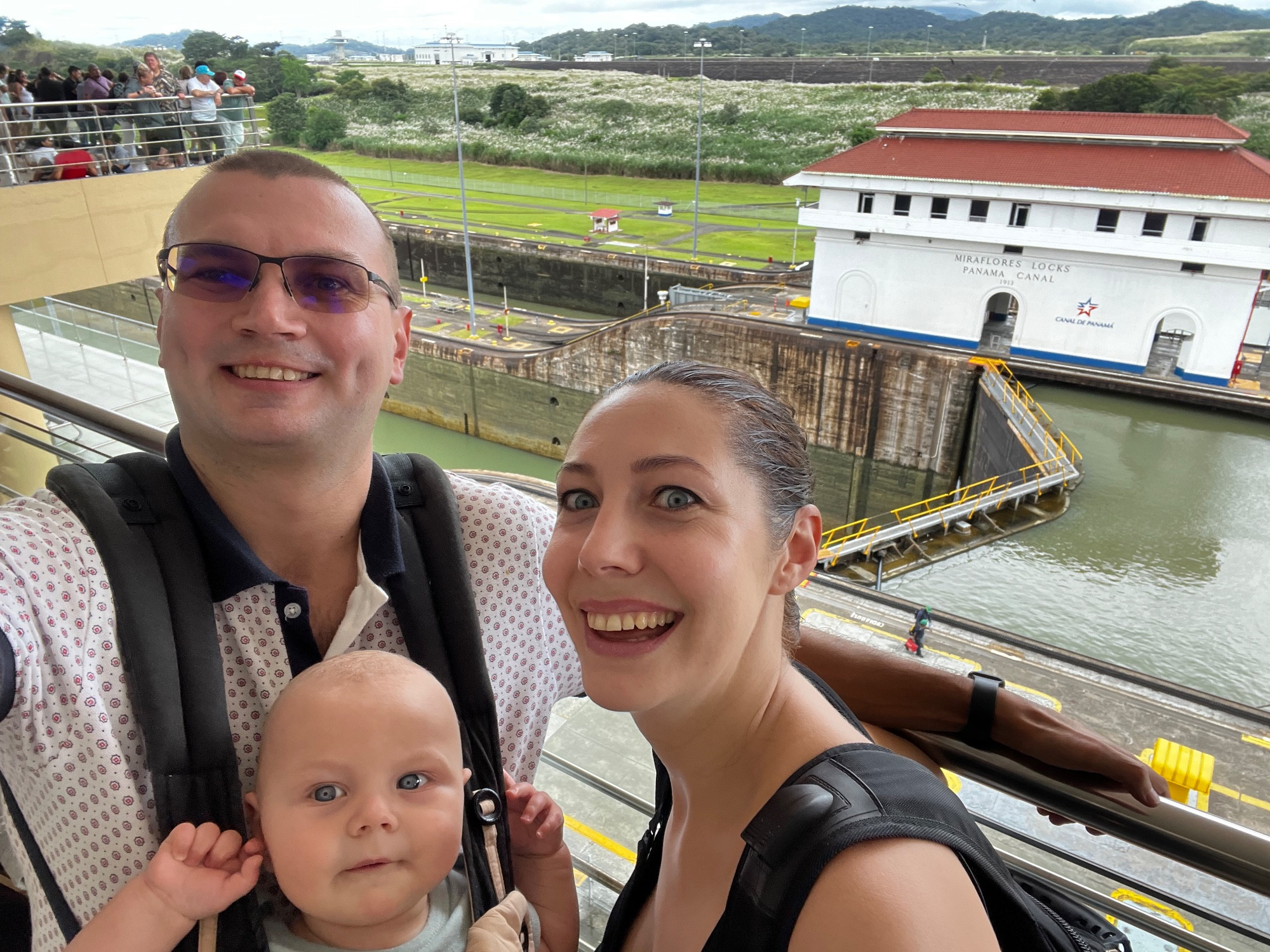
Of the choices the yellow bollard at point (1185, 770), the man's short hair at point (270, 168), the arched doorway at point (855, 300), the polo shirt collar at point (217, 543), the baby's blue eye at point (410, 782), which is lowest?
the yellow bollard at point (1185, 770)

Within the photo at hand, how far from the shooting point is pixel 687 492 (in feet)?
2.77

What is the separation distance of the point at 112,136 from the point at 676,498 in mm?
5833

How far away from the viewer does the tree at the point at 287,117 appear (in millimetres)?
16156

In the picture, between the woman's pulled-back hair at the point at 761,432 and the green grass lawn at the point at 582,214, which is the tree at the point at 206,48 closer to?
the woman's pulled-back hair at the point at 761,432

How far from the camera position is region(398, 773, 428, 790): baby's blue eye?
920 mm

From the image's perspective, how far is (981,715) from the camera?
1.07 metres

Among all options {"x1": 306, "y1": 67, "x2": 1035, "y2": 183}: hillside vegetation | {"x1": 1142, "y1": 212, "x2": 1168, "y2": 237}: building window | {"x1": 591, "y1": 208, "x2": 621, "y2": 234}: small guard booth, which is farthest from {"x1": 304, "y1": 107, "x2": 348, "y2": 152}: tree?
{"x1": 1142, "y1": 212, "x2": 1168, "y2": 237}: building window

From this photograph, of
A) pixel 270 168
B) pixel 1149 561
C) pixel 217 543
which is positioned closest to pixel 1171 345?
pixel 1149 561

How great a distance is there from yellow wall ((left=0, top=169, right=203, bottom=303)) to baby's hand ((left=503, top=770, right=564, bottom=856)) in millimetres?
4747

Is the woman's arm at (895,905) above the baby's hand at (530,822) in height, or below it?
above

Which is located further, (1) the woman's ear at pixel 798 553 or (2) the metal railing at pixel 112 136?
(2) the metal railing at pixel 112 136

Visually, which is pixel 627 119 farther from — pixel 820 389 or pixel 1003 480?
pixel 1003 480

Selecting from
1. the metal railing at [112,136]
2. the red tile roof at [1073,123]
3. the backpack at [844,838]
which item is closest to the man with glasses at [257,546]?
the backpack at [844,838]

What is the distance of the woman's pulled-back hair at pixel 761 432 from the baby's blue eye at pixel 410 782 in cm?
44
